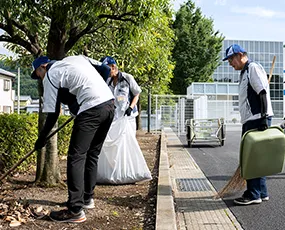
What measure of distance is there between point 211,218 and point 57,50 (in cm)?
325

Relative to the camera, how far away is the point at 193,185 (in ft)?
22.4

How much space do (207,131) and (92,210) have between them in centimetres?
1074

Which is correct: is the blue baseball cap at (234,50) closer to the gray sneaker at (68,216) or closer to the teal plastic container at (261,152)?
the teal plastic container at (261,152)

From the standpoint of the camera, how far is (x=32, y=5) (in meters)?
5.21

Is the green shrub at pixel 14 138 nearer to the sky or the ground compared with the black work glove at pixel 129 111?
nearer to the ground

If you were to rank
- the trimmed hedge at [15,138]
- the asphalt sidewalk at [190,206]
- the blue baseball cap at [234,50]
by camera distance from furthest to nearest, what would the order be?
the trimmed hedge at [15,138] < the blue baseball cap at [234,50] < the asphalt sidewalk at [190,206]

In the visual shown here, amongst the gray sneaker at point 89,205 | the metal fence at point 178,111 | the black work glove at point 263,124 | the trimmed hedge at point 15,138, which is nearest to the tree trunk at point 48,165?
the trimmed hedge at point 15,138

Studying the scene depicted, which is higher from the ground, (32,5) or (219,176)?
(32,5)

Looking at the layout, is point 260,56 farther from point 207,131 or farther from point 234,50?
point 234,50

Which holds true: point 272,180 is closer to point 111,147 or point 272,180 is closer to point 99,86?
point 111,147

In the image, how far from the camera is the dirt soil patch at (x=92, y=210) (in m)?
4.14

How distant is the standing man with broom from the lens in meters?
4.95

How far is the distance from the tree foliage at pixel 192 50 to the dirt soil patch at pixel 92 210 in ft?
111

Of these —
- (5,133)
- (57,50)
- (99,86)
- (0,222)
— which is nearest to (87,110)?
(99,86)
